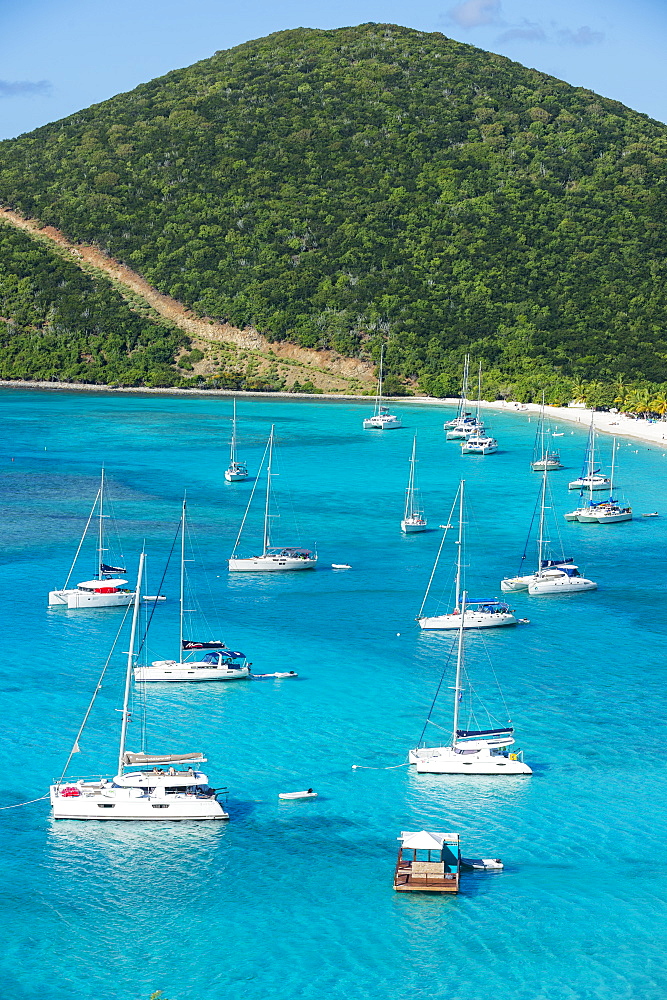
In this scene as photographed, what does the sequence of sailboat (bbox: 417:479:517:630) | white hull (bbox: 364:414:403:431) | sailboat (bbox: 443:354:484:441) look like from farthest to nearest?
white hull (bbox: 364:414:403:431)
sailboat (bbox: 443:354:484:441)
sailboat (bbox: 417:479:517:630)

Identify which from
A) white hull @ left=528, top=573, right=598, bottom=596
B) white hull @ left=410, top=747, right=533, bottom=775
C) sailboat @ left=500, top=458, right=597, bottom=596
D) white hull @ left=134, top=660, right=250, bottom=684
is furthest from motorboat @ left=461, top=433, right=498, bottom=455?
white hull @ left=410, top=747, right=533, bottom=775

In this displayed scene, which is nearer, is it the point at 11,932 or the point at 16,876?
the point at 11,932

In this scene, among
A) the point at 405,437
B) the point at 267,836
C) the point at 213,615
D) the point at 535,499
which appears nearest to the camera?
the point at 267,836

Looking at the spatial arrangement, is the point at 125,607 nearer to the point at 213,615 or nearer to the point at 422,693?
the point at 213,615

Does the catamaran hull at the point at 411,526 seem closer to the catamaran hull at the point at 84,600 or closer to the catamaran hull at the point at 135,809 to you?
the catamaran hull at the point at 84,600

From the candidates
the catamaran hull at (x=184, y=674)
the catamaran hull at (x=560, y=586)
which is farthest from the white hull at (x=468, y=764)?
the catamaran hull at (x=560, y=586)

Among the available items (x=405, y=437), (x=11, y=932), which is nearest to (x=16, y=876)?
(x=11, y=932)

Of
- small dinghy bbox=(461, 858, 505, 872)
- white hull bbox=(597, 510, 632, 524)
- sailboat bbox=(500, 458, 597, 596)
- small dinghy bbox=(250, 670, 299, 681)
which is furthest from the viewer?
white hull bbox=(597, 510, 632, 524)

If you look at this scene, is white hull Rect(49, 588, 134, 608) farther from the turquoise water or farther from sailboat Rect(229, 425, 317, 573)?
sailboat Rect(229, 425, 317, 573)
